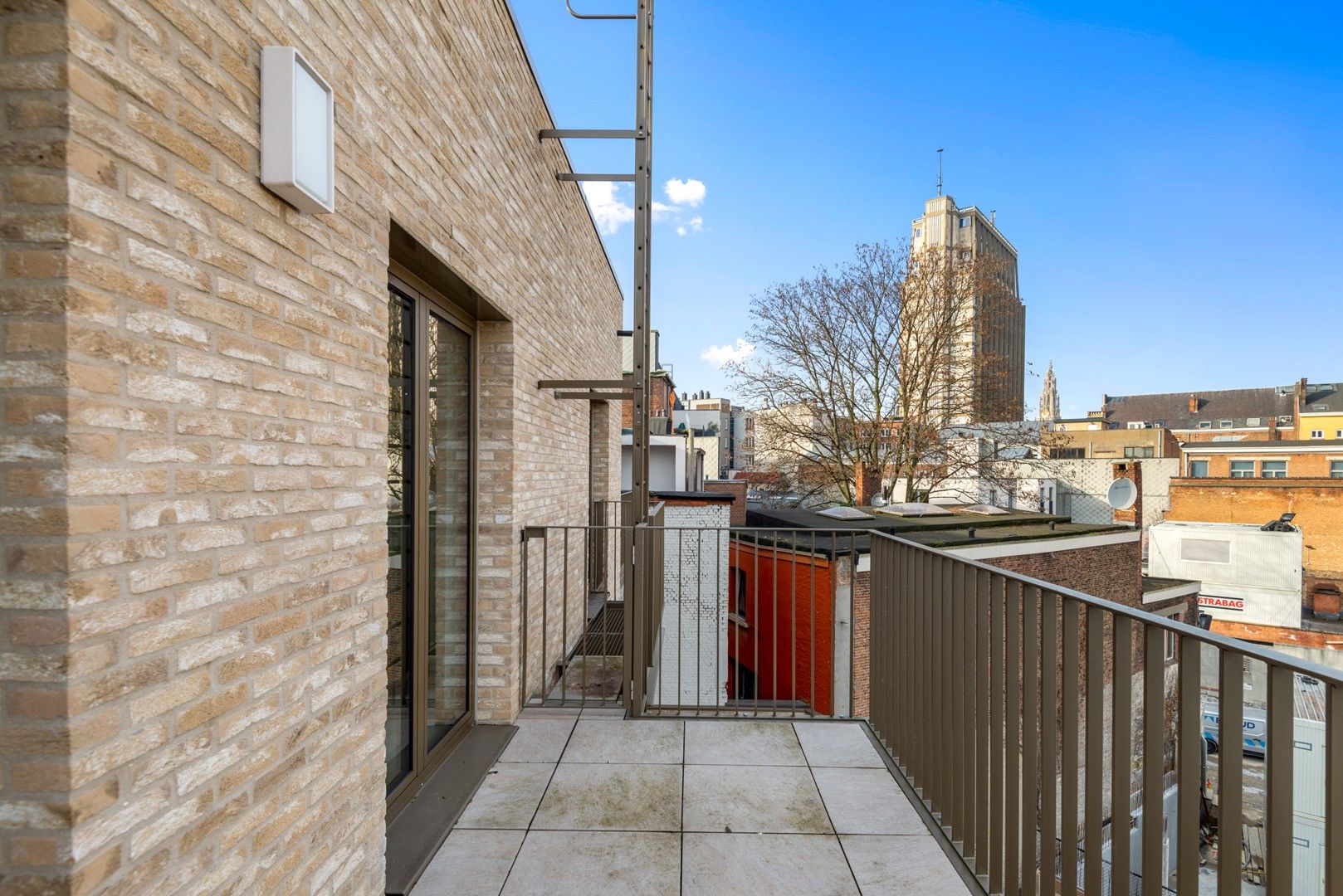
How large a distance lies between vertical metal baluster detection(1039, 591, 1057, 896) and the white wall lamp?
2.17 meters

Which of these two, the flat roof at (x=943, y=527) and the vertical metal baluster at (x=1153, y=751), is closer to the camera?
the vertical metal baluster at (x=1153, y=751)

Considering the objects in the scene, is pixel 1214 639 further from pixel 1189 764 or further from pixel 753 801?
pixel 753 801

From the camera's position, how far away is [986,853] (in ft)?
6.93

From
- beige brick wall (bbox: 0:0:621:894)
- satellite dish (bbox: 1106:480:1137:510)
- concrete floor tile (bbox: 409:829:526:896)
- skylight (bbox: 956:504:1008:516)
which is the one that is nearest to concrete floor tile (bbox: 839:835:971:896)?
concrete floor tile (bbox: 409:829:526:896)

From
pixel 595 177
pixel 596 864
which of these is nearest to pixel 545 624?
pixel 596 864

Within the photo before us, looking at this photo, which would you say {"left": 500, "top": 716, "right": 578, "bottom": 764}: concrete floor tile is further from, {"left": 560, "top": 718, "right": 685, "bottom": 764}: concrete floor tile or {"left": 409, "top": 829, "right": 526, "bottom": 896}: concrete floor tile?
{"left": 409, "top": 829, "right": 526, "bottom": 896}: concrete floor tile

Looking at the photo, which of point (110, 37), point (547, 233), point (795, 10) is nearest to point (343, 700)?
point (110, 37)

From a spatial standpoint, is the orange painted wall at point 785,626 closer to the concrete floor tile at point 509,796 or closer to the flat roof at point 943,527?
the flat roof at point 943,527

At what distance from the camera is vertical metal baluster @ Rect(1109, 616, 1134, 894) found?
1.34 m

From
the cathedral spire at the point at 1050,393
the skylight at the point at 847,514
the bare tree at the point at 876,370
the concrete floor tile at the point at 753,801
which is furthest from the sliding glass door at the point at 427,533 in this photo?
the cathedral spire at the point at 1050,393

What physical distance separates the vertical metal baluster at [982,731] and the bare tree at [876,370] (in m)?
13.8

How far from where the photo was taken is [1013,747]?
6.31 ft

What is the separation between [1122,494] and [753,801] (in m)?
14.3

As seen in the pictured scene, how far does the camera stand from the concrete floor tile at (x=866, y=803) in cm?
251
